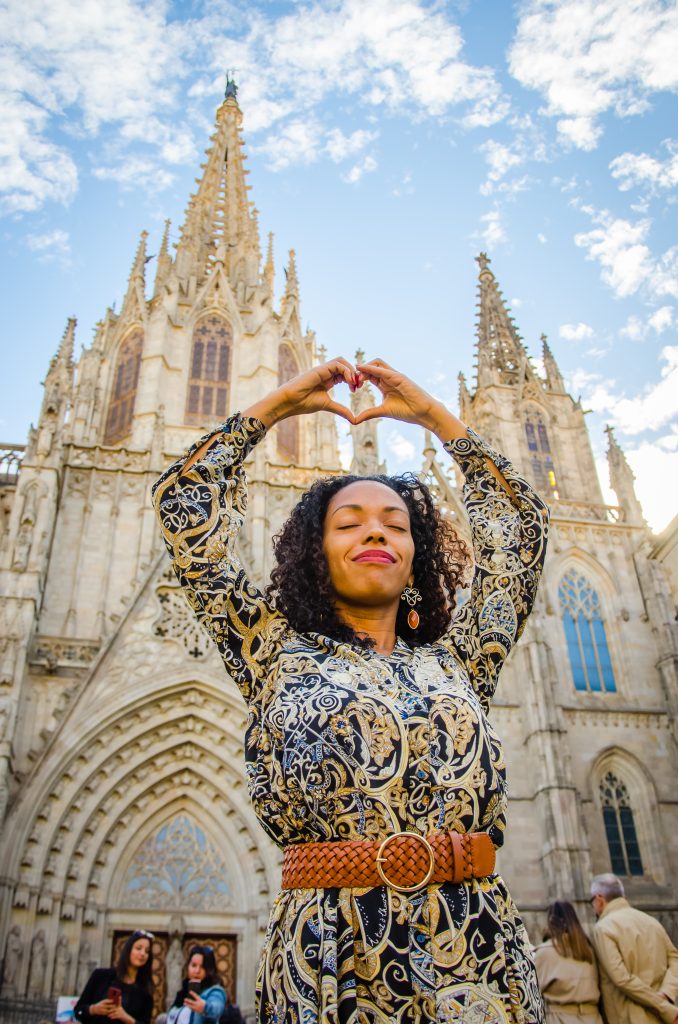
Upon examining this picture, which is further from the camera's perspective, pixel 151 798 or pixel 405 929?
pixel 151 798

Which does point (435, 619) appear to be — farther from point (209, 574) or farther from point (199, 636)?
point (199, 636)

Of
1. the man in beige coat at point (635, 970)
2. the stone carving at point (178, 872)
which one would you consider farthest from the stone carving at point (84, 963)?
the man in beige coat at point (635, 970)

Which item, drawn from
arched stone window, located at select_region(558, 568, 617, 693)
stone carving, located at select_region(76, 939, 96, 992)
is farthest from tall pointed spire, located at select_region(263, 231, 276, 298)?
stone carving, located at select_region(76, 939, 96, 992)

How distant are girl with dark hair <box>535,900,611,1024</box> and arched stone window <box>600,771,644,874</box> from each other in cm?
1197

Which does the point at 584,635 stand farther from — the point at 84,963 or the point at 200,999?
the point at 200,999

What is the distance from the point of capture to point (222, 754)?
1354cm

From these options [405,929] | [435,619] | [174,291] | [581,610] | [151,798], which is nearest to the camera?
[405,929]

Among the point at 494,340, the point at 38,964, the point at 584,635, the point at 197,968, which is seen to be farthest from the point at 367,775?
the point at 494,340

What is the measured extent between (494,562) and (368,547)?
1.44 feet

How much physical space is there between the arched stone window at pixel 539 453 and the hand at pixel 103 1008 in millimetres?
17597

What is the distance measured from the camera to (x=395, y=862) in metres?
1.65

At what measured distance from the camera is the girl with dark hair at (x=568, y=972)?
172 inches

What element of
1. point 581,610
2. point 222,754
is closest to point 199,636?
point 222,754

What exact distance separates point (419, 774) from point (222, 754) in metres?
12.5
